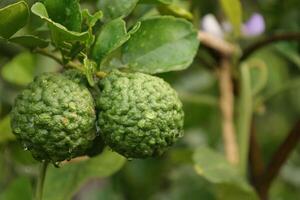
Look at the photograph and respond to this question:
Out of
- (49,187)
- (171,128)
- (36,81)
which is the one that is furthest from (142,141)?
(49,187)

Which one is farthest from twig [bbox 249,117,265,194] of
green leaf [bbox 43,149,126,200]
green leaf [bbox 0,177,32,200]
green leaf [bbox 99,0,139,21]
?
green leaf [bbox 99,0,139,21]

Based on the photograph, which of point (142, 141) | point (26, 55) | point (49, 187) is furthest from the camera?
point (26, 55)

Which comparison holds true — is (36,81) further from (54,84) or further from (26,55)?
(26,55)

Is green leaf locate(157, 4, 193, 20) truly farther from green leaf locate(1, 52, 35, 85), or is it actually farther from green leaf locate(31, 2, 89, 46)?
green leaf locate(1, 52, 35, 85)

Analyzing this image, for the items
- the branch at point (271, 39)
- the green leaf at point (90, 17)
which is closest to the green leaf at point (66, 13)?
the green leaf at point (90, 17)

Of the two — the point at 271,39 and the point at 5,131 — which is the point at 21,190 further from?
the point at 271,39

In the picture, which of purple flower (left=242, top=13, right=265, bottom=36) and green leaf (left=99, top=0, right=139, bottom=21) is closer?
green leaf (left=99, top=0, right=139, bottom=21)
